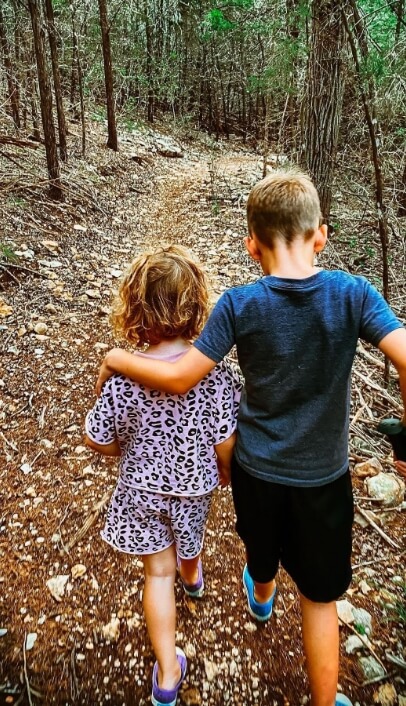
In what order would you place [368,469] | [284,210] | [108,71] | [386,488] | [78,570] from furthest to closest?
1. [108,71]
2. [368,469]
3. [386,488]
4. [78,570]
5. [284,210]

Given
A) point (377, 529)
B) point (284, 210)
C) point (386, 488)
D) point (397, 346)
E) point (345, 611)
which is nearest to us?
point (397, 346)

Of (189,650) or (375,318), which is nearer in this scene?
(375,318)

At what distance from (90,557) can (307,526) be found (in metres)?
1.44

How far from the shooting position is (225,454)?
5.41 ft

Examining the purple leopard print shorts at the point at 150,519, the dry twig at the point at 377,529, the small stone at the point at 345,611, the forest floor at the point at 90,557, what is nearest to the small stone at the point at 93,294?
the forest floor at the point at 90,557

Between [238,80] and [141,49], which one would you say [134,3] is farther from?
[238,80]

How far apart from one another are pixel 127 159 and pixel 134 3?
9972 mm

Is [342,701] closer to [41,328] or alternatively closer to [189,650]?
[189,650]

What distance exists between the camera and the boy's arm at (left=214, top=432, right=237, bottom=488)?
162cm

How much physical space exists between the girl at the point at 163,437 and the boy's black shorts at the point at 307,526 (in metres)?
0.18

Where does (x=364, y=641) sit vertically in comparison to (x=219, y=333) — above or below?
below

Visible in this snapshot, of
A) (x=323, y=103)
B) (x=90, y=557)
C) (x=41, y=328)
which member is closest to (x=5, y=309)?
(x=41, y=328)

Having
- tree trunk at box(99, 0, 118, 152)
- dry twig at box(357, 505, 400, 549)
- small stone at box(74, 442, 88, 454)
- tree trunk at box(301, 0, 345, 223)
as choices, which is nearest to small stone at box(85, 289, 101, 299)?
small stone at box(74, 442, 88, 454)

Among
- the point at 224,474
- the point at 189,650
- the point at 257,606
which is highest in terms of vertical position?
the point at 224,474
